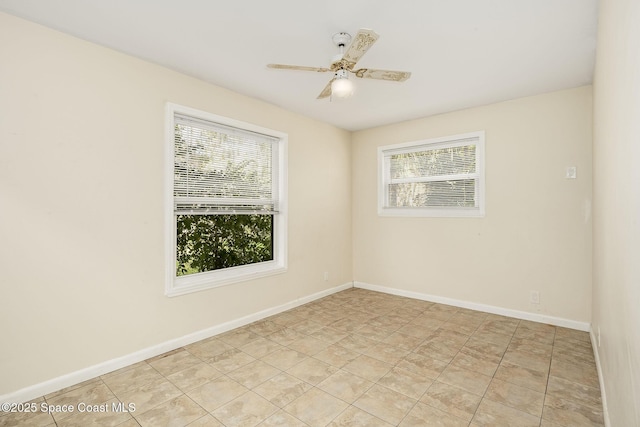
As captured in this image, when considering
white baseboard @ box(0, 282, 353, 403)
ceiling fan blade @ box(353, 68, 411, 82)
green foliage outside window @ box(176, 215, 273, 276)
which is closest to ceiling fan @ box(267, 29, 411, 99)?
ceiling fan blade @ box(353, 68, 411, 82)

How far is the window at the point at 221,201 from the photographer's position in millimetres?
2861

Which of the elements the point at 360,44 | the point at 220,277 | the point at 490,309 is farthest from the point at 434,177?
the point at 220,277

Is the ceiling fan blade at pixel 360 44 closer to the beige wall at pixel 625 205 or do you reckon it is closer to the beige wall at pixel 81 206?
the beige wall at pixel 625 205

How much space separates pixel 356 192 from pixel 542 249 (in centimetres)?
248

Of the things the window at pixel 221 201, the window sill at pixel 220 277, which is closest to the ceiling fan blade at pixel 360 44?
the window at pixel 221 201

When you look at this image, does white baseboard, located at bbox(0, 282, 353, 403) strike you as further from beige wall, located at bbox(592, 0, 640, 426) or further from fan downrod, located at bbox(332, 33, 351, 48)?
beige wall, located at bbox(592, 0, 640, 426)

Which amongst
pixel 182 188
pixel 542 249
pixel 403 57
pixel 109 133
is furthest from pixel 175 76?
pixel 542 249

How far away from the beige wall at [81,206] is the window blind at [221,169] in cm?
21

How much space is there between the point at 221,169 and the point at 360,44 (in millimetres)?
1952

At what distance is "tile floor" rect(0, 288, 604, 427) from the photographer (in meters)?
1.84

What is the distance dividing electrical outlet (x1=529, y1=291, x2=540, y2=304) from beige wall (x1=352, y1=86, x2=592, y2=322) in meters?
0.05

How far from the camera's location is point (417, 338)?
116 inches

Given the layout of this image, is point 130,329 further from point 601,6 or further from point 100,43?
point 601,6

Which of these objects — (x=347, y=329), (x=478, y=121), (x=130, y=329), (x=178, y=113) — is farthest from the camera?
(x=478, y=121)
